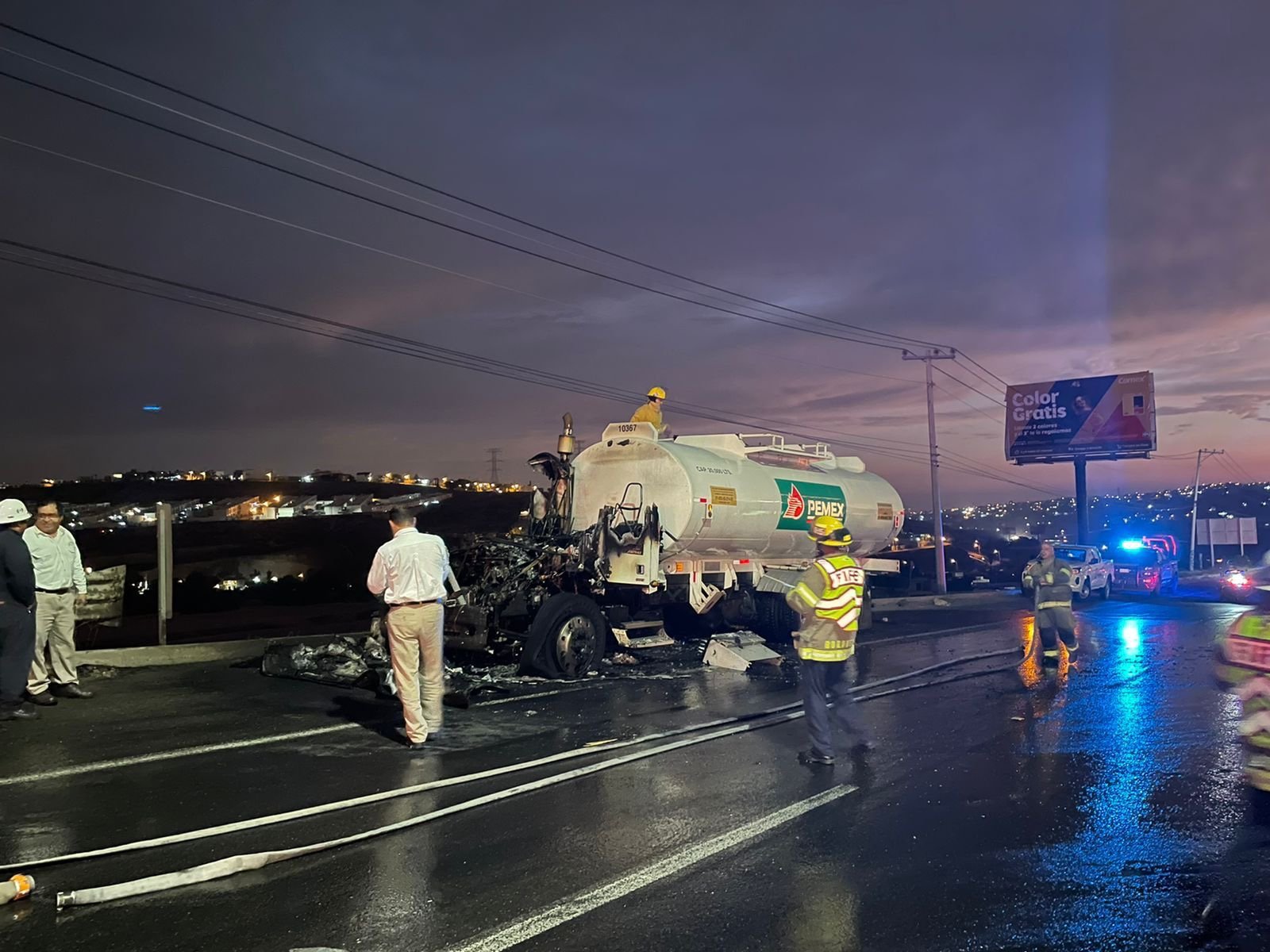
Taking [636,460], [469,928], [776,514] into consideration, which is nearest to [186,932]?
[469,928]

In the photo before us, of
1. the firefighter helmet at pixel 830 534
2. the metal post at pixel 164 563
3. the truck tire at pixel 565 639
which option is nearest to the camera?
the firefighter helmet at pixel 830 534

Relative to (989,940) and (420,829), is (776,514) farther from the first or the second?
(989,940)

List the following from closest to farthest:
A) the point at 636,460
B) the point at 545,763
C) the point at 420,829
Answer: the point at 420,829
the point at 545,763
the point at 636,460

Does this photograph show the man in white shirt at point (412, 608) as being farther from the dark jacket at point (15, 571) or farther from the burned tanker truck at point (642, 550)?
the burned tanker truck at point (642, 550)

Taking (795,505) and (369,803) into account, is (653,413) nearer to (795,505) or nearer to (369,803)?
(795,505)

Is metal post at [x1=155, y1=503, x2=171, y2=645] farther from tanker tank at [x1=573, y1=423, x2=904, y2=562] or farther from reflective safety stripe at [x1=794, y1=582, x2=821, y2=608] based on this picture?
reflective safety stripe at [x1=794, y1=582, x2=821, y2=608]

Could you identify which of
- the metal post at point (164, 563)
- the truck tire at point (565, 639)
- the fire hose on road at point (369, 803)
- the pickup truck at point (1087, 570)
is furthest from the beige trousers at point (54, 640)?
the pickup truck at point (1087, 570)

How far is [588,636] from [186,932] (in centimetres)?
815

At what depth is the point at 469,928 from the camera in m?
4.07

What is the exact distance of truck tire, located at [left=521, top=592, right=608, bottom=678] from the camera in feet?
37.6

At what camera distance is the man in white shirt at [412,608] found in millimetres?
7465

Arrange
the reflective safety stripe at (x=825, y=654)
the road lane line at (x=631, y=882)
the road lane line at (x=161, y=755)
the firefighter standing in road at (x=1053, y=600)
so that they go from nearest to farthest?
the road lane line at (x=631, y=882) → the road lane line at (x=161, y=755) → the reflective safety stripe at (x=825, y=654) → the firefighter standing in road at (x=1053, y=600)

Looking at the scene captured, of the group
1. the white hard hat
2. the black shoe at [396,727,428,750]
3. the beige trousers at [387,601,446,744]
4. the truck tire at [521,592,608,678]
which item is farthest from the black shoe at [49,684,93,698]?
the truck tire at [521,592,608,678]

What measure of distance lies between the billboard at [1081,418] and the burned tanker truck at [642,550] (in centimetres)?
3679
